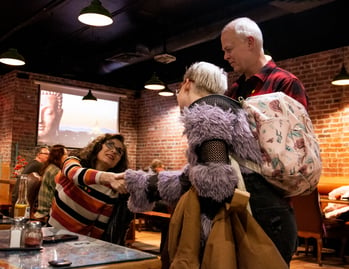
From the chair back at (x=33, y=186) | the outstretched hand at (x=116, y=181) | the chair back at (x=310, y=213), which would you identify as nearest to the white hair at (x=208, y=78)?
the outstretched hand at (x=116, y=181)

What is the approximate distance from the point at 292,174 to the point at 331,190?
17.4ft

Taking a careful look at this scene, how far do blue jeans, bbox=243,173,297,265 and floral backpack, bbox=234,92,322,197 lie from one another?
3 centimetres

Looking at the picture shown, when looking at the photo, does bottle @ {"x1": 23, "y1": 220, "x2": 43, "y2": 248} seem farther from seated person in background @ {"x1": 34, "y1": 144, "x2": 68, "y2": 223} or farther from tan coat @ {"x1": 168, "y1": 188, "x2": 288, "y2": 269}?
seated person in background @ {"x1": 34, "y1": 144, "x2": 68, "y2": 223}

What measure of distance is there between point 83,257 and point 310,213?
13.4ft

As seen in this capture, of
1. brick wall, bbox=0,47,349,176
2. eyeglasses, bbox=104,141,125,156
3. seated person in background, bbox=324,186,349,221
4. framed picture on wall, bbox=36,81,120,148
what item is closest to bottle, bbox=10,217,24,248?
eyeglasses, bbox=104,141,125,156

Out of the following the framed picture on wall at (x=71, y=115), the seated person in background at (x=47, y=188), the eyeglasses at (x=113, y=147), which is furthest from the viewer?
the framed picture on wall at (x=71, y=115)

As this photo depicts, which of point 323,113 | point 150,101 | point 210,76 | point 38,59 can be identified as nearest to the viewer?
point 210,76

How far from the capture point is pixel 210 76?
1444mm

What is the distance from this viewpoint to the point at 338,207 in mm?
5617

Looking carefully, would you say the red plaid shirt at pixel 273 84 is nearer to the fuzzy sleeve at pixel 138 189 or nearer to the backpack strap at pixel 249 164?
the backpack strap at pixel 249 164

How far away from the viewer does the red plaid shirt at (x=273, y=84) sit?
1555mm

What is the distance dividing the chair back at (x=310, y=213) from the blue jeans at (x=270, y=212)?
3.69 metres

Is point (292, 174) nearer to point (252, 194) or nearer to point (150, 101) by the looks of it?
point (252, 194)

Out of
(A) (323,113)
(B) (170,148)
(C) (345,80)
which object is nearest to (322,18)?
(C) (345,80)
